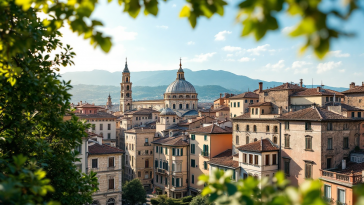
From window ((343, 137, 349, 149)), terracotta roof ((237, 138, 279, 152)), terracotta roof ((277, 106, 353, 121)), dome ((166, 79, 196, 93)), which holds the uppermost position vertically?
dome ((166, 79, 196, 93))

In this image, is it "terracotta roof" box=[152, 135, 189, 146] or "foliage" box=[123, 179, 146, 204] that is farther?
"terracotta roof" box=[152, 135, 189, 146]

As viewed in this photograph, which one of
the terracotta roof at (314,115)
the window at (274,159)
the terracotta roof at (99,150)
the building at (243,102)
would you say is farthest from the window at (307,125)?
the building at (243,102)

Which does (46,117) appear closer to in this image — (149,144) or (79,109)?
(149,144)

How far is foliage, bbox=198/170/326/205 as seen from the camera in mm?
2777

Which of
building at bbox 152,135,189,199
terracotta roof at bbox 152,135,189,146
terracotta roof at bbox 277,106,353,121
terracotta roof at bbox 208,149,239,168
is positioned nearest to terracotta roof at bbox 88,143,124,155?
terracotta roof at bbox 208,149,239,168

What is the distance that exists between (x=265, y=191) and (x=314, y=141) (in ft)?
94.6

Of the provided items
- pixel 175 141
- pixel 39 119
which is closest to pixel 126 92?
pixel 175 141

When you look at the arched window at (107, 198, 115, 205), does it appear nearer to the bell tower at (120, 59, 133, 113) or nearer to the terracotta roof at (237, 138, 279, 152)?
the terracotta roof at (237, 138, 279, 152)

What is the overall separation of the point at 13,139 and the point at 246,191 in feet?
24.8

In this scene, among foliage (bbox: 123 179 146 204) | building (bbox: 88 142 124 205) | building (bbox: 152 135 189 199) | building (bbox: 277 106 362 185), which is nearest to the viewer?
building (bbox: 277 106 362 185)

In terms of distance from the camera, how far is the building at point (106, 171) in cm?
3328

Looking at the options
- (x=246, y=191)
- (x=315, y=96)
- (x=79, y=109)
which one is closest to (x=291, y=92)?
(x=315, y=96)

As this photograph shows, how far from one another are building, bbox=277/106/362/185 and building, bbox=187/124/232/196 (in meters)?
9.96

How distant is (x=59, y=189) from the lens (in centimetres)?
899
